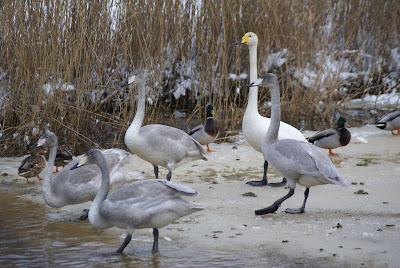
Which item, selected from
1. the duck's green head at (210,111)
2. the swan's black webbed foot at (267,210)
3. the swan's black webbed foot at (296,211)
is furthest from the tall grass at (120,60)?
the swan's black webbed foot at (296,211)

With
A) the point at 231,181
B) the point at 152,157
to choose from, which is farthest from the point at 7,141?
the point at 231,181

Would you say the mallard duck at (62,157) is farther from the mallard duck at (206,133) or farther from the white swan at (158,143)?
the mallard duck at (206,133)

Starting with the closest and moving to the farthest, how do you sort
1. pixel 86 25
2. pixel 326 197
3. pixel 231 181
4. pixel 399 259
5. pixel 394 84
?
pixel 399 259
pixel 326 197
pixel 231 181
pixel 86 25
pixel 394 84

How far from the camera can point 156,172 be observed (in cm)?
727

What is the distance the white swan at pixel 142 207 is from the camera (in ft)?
16.2

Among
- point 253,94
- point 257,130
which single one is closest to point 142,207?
point 257,130

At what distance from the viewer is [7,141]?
8969 mm

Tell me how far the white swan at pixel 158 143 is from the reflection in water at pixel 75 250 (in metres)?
1.25

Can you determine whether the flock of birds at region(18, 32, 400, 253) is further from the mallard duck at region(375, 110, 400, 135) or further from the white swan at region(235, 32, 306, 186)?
the mallard duck at region(375, 110, 400, 135)

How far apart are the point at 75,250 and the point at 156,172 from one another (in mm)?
2288

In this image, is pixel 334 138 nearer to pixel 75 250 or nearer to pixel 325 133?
pixel 325 133

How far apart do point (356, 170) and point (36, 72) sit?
4932 millimetres

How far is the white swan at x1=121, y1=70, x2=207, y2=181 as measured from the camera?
6.84 m

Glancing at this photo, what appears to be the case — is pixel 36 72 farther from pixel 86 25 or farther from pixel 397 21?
pixel 397 21
